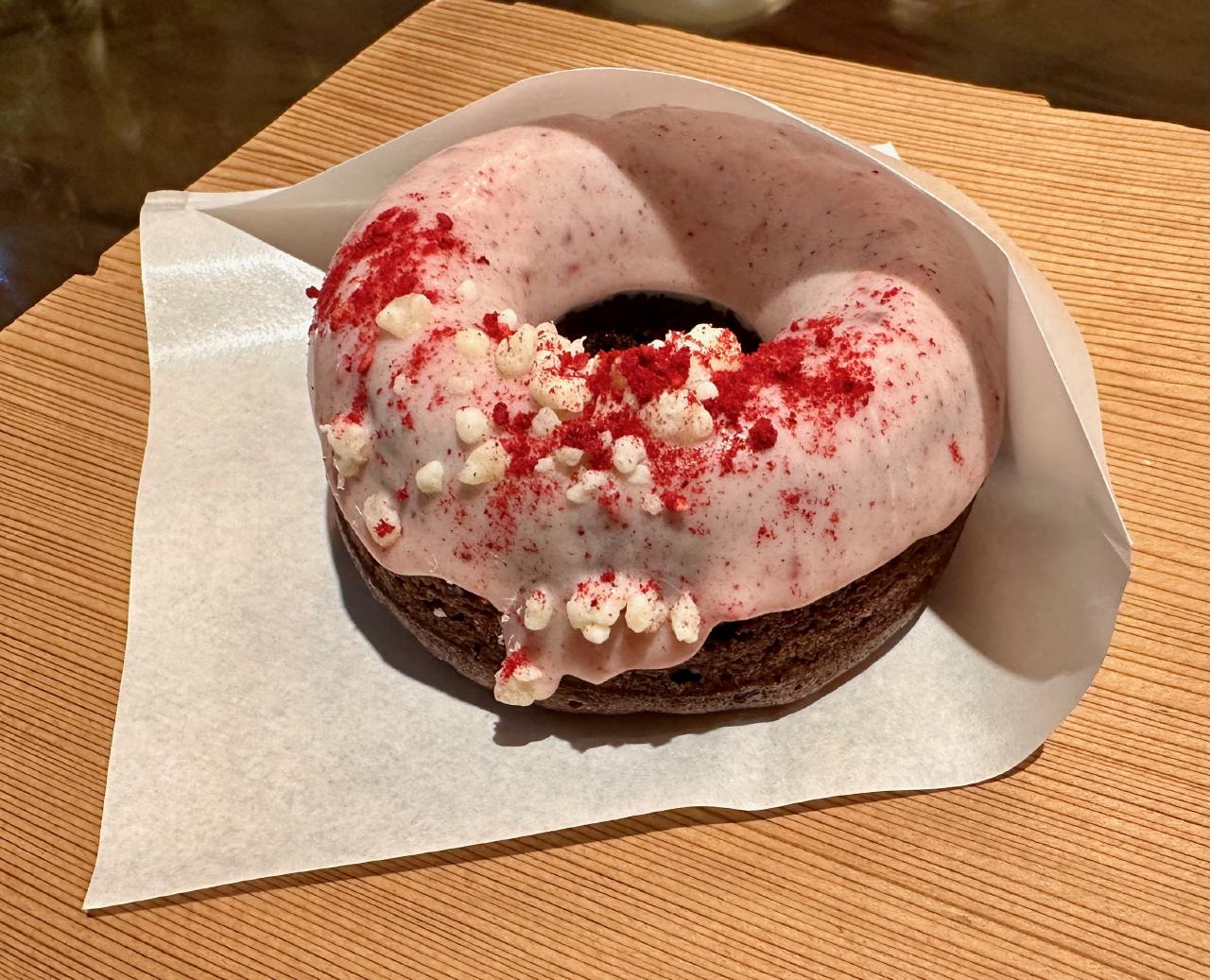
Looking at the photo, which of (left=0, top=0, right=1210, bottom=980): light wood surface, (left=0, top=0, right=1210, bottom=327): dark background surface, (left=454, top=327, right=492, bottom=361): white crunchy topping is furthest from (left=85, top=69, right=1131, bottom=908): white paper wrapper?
(left=0, top=0, right=1210, bottom=327): dark background surface

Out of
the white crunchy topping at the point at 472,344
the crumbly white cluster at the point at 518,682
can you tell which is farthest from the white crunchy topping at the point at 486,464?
the crumbly white cluster at the point at 518,682

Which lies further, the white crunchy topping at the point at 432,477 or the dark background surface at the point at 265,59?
the dark background surface at the point at 265,59

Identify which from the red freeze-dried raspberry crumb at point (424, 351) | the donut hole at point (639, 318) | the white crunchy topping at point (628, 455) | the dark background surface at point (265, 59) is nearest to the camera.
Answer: the white crunchy topping at point (628, 455)

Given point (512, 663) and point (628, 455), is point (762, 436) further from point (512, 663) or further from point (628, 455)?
point (512, 663)

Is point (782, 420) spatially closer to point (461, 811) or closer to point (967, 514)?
point (967, 514)

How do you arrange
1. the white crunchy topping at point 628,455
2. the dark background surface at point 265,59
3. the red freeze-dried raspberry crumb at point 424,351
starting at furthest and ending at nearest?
the dark background surface at point 265,59, the red freeze-dried raspberry crumb at point 424,351, the white crunchy topping at point 628,455

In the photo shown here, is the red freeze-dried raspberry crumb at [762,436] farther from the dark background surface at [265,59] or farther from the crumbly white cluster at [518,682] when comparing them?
the dark background surface at [265,59]

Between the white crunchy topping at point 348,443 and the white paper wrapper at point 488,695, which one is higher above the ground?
the white crunchy topping at point 348,443

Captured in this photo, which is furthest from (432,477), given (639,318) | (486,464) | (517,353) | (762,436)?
(639,318)
